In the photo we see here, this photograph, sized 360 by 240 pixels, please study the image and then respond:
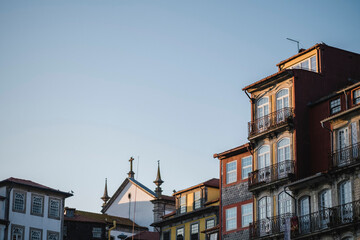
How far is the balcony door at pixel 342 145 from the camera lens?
162 ft

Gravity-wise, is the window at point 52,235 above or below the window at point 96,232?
below

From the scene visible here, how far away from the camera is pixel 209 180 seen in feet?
232

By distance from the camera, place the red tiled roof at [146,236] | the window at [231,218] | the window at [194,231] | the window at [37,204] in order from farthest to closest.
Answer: the red tiled roof at [146,236] → the window at [37,204] → the window at [194,231] → the window at [231,218]

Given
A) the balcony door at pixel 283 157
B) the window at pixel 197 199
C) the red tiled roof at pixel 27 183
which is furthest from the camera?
the red tiled roof at pixel 27 183

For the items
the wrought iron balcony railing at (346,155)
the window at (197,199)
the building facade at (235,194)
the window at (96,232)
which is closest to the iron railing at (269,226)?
the building facade at (235,194)

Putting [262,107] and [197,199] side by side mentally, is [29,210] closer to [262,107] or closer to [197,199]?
Result: [197,199]

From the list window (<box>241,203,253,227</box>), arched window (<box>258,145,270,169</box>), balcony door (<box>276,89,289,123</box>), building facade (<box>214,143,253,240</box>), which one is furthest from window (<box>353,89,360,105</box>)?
window (<box>241,203,253,227</box>)

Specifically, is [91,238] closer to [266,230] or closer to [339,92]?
[266,230]

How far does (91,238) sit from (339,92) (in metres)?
42.9

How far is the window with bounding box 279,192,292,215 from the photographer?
5266cm

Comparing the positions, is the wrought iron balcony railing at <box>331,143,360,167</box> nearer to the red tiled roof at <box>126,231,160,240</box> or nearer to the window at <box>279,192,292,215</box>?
the window at <box>279,192,292,215</box>

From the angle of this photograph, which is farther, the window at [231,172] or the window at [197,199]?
the window at [197,199]

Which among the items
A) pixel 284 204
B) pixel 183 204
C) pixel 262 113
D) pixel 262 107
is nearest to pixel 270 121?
pixel 262 113

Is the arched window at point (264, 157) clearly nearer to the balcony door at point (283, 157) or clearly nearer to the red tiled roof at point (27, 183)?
the balcony door at point (283, 157)
